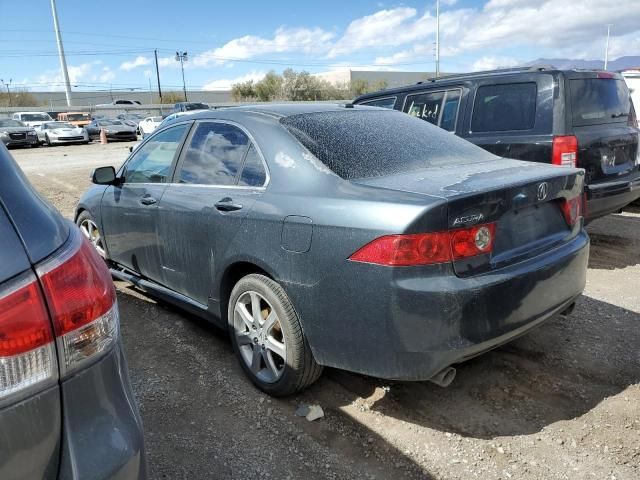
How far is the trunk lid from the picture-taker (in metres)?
2.42

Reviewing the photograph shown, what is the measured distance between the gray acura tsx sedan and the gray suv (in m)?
1.23

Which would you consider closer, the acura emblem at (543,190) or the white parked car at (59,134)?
the acura emblem at (543,190)

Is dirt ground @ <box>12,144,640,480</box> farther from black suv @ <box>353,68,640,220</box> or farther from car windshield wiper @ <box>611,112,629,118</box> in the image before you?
car windshield wiper @ <box>611,112,629,118</box>

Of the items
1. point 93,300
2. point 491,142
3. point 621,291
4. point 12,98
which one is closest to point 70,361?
point 93,300

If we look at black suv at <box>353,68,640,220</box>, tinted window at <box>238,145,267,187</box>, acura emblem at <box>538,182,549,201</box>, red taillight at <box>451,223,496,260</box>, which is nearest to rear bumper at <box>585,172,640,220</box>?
black suv at <box>353,68,640,220</box>

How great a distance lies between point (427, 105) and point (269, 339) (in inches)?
175

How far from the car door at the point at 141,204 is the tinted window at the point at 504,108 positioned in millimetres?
3392

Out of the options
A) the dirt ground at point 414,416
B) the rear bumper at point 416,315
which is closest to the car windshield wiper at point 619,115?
the dirt ground at point 414,416

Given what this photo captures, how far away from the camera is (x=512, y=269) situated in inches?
101

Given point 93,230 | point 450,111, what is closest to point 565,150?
point 450,111

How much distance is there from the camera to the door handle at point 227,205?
122 inches

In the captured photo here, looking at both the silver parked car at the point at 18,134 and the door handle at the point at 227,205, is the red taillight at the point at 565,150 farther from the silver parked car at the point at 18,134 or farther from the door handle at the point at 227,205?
the silver parked car at the point at 18,134

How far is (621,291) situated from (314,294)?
3.34m

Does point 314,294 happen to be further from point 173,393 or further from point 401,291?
point 173,393
